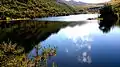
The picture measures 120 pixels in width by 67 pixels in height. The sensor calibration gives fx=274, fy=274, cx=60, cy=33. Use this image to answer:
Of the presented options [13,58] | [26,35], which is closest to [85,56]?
[13,58]

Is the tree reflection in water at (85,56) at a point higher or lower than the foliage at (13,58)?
lower

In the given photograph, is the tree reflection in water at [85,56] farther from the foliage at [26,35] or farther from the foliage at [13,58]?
the foliage at [13,58]

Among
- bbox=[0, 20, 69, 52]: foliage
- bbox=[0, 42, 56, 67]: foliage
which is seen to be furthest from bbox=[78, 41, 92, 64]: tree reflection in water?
bbox=[0, 42, 56, 67]: foliage

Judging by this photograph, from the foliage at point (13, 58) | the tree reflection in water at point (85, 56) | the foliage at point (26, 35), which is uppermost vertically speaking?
the foliage at point (13, 58)

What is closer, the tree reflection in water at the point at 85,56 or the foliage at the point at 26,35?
the tree reflection in water at the point at 85,56

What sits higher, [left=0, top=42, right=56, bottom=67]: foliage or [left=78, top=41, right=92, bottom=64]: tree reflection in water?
[left=0, top=42, right=56, bottom=67]: foliage

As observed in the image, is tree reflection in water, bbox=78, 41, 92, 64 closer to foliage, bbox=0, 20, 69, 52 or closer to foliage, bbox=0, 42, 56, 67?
foliage, bbox=0, 20, 69, 52

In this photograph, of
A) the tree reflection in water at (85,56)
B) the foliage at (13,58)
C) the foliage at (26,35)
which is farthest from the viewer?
the foliage at (26,35)

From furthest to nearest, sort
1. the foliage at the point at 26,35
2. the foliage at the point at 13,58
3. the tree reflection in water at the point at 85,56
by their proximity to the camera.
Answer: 1. the foliage at the point at 26,35
2. the tree reflection in water at the point at 85,56
3. the foliage at the point at 13,58

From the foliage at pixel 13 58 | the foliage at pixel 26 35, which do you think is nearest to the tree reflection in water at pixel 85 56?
the foliage at pixel 26 35

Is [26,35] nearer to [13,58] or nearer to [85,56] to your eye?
[85,56]

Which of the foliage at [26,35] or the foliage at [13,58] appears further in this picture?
the foliage at [26,35]

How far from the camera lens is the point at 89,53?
205 ft

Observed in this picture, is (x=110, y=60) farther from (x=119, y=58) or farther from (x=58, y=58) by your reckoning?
(x=58, y=58)
